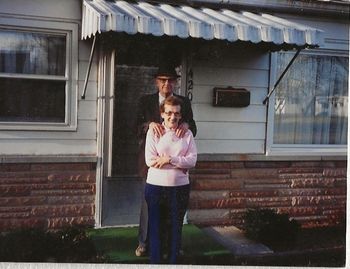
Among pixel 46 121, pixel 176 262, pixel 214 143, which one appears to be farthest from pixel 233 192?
pixel 46 121

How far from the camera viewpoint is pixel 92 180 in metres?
3.51

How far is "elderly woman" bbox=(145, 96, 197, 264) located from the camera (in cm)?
304

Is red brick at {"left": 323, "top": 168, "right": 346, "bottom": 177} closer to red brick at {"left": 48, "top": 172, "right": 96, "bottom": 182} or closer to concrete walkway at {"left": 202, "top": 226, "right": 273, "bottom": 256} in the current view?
concrete walkway at {"left": 202, "top": 226, "right": 273, "bottom": 256}

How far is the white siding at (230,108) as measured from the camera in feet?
11.5

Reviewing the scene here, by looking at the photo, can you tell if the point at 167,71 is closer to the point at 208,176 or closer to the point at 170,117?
the point at 170,117

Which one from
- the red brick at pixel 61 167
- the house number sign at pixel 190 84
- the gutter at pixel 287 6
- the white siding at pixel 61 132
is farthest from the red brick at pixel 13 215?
the gutter at pixel 287 6

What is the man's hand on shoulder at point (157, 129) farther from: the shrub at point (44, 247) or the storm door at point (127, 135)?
the shrub at point (44, 247)

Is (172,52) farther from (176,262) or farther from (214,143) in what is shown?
(176,262)

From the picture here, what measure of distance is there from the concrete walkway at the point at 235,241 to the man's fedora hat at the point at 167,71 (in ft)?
4.26

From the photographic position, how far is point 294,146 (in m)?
3.87

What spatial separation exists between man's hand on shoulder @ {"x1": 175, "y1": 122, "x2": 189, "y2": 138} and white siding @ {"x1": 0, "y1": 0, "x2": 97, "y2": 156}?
2.48 ft

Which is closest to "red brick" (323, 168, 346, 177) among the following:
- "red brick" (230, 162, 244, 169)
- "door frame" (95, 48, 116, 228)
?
"red brick" (230, 162, 244, 169)

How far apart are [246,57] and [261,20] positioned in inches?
15.7

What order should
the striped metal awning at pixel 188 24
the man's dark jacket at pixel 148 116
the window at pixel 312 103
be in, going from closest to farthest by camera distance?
1. the striped metal awning at pixel 188 24
2. the man's dark jacket at pixel 148 116
3. the window at pixel 312 103
